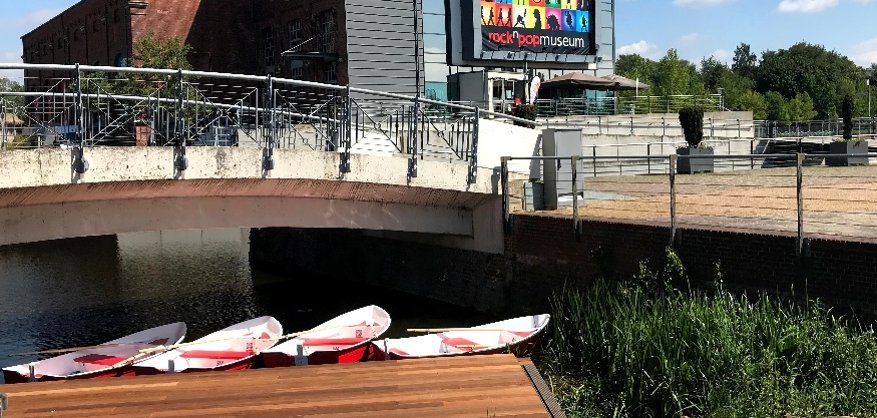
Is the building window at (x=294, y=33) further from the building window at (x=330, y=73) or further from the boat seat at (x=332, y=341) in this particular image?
the boat seat at (x=332, y=341)

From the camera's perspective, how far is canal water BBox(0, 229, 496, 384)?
717 inches

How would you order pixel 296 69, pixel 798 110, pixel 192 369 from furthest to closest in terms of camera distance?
pixel 798 110 → pixel 296 69 → pixel 192 369

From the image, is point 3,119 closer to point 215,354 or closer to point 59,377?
point 59,377

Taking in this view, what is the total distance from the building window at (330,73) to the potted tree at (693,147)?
15.3 metres

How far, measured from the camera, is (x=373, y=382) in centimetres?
880

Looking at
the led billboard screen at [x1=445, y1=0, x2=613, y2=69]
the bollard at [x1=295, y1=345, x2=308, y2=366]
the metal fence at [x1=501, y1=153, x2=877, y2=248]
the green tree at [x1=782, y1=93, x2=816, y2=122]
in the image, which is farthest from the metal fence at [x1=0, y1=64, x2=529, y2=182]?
the green tree at [x1=782, y1=93, x2=816, y2=122]

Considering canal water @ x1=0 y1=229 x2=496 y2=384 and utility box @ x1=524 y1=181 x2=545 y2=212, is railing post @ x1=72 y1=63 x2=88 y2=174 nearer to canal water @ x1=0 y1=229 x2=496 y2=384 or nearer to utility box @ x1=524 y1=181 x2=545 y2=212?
canal water @ x1=0 y1=229 x2=496 y2=384

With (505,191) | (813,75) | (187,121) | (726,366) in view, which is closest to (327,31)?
(505,191)

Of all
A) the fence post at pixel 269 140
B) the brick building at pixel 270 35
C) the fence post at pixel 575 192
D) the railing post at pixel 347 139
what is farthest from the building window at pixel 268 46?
the fence post at pixel 269 140

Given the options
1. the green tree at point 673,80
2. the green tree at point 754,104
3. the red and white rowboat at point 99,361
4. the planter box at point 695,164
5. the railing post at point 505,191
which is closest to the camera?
the red and white rowboat at point 99,361

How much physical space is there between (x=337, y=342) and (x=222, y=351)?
172 centimetres

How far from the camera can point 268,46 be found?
43312mm

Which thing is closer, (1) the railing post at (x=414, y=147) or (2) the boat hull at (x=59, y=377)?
(2) the boat hull at (x=59, y=377)

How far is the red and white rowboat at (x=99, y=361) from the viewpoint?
11.5 meters
